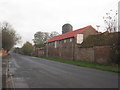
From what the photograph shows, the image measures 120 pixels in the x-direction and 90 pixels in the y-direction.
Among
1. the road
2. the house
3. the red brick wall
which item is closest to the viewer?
the road

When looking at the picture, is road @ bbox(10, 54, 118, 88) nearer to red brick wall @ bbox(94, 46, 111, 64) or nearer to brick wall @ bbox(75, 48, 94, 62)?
red brick wall @ bbox(94, 46, 111, 64)

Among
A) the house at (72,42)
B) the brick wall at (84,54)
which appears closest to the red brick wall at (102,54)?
the brick wall at (84,54)

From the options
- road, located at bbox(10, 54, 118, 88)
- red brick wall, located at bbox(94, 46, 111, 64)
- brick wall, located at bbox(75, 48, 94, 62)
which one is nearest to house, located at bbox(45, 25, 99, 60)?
brick wall, located at bbox(75, 48, 94, 62)

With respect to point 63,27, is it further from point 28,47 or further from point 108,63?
point 108,63

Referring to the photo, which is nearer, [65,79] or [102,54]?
[65,79]

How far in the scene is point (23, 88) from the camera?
713 cm

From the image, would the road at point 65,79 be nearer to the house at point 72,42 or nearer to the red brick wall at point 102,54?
the red brick wall at point 102,54

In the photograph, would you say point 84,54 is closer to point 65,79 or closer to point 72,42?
point 72,42

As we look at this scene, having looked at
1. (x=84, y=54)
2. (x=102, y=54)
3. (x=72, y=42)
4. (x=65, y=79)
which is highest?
(x=72, y=42)

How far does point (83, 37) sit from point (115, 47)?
14.0m

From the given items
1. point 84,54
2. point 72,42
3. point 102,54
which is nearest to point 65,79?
point 102,54

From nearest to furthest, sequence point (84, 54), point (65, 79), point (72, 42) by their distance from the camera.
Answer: point (65, 79), point (84, 54), point (72, 42)

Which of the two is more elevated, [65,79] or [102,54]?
[102,54]

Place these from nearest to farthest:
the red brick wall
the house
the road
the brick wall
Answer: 1. the road
2. the red brick wall
3. the brick wall
4. the house
